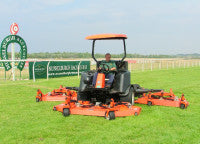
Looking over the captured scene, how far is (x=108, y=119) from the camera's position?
5.94 meters

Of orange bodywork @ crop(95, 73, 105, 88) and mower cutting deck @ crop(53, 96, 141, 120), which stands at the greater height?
orange bodywork @ crop(95, 73, 105, 88)

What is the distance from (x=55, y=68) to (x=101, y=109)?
540 inches

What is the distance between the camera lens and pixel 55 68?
19.5 metres

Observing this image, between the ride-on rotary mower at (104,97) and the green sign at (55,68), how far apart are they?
10.8 metres

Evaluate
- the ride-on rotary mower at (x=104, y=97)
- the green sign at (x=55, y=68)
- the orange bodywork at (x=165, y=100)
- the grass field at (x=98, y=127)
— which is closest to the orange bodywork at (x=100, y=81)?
the ride-on rotary mower at (x=104, y=97)

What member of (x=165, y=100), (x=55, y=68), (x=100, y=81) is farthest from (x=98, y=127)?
(x=55, y=68)

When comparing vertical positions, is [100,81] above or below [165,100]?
above

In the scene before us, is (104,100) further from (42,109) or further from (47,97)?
(47,97)

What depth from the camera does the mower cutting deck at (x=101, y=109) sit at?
6.03 meters

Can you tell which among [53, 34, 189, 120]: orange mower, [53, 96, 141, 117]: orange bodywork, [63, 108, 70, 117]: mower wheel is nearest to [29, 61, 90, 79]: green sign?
[53, 34, 189, 120]: orange mower

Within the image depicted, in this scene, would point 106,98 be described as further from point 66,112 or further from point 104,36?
point 104,36

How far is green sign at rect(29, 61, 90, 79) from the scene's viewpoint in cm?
1806

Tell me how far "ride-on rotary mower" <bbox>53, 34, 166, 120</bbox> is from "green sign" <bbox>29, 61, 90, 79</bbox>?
10.8m

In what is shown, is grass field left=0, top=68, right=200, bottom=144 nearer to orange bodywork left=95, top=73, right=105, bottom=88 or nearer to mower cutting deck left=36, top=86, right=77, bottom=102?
orange bodywork left=95, top=73, right=105, bottom=88
